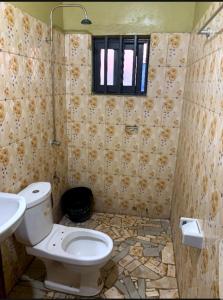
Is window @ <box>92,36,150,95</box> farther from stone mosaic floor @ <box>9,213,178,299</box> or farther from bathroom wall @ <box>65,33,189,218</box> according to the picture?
stone mosaic floor @ <box>9,213,178,299</box>

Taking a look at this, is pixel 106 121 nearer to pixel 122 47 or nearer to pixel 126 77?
pixel 126 77

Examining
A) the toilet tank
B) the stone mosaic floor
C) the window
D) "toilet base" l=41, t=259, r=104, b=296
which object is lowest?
the stone mosaic floor

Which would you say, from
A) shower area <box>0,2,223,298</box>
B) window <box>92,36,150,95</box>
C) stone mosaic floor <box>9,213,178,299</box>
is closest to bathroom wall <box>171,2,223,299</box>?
shower area <box>0,2,223,298</box>

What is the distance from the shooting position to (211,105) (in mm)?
1230

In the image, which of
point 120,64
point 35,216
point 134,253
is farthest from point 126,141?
point 35,216

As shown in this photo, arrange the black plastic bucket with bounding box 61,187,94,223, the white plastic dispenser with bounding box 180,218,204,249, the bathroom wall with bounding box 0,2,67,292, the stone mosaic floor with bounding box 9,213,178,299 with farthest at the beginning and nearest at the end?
the black plastic bucket with bounding box 61,187,94,223
the stone mosaic floor with bounding box 9,213,178,299
the bathroom wall with bounding box 0,2,67,292
the white plastic dispenser with bounding box 180,218,204,249

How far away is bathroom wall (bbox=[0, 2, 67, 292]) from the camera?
151 cm

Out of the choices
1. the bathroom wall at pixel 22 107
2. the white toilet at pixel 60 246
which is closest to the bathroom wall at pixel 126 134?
the bathroom wall at pixel 22 107

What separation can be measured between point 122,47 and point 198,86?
998mm

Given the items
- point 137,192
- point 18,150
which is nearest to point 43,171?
point 18,150

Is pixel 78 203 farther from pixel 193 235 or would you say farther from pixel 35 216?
pixel 193 235

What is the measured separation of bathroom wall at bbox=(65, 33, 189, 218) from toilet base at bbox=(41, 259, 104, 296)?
3.44ft

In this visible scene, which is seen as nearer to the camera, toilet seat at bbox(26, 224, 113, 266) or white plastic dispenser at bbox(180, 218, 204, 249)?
white plastic dispenser at bbox(180, 218, 204, 249)

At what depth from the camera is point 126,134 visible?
2.49m
